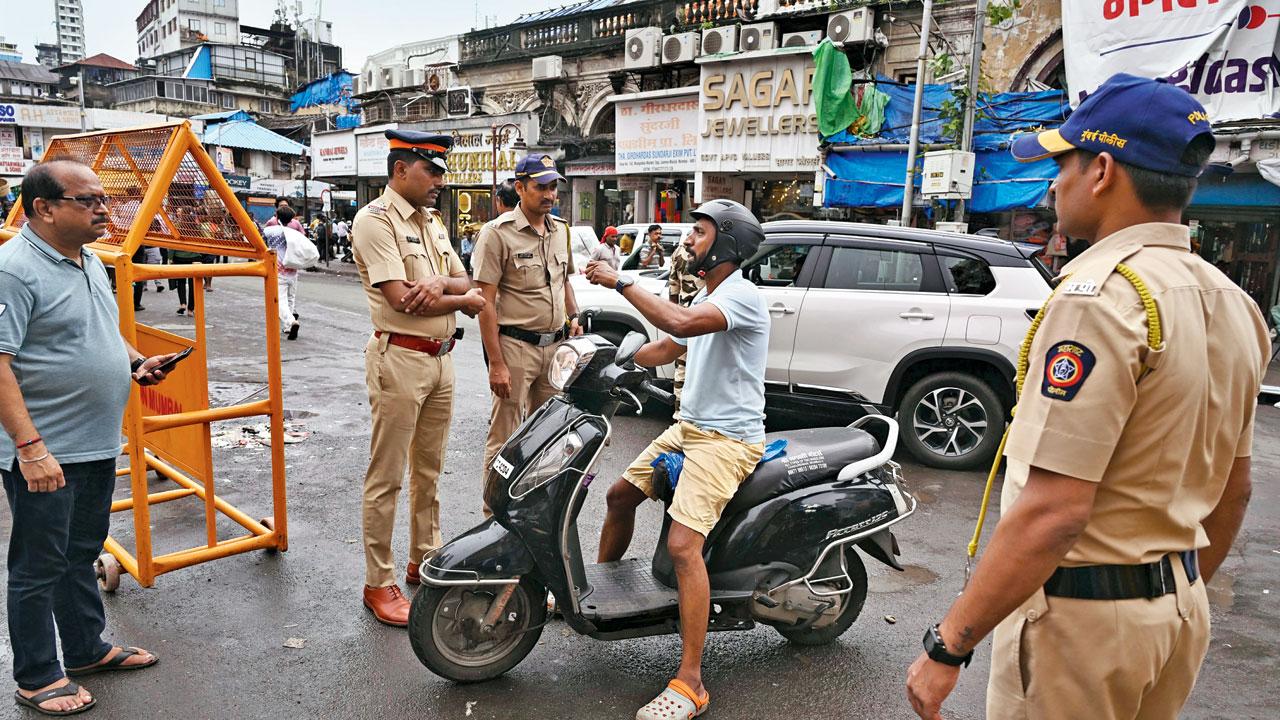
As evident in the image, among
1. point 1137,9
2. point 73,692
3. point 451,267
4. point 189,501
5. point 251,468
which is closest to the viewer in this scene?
point 73,692

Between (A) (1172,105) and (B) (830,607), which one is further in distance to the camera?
(B) (830,607)

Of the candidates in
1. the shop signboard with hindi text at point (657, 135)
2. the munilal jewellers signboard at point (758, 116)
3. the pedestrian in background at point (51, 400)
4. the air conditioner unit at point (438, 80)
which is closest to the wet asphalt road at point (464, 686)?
the pedestrian in background at point (51, 400)

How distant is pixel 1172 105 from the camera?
1.54m

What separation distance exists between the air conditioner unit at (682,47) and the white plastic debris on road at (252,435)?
14.8m

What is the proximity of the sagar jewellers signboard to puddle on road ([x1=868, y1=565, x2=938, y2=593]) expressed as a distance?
9.07 metres

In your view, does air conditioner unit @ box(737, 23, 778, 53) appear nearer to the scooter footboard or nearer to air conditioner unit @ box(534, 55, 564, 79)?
air conditioner unit @ box(534, 55, 564, 79)

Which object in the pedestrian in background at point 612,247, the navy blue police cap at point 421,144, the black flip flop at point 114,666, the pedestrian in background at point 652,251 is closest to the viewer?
the black flip flop at point 114,666

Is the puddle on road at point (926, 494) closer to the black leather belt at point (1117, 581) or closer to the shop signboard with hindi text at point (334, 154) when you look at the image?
the black leather belt at point (1117, 581)

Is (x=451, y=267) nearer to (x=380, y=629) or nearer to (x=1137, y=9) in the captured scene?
(x=380, y=629)

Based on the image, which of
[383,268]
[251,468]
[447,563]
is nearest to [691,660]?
[447,563]

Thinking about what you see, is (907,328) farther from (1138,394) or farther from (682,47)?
(682,47)

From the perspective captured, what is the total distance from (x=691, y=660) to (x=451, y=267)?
2.28m

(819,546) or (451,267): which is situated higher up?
(451,267)

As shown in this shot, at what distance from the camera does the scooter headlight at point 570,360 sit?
10.4 ft
